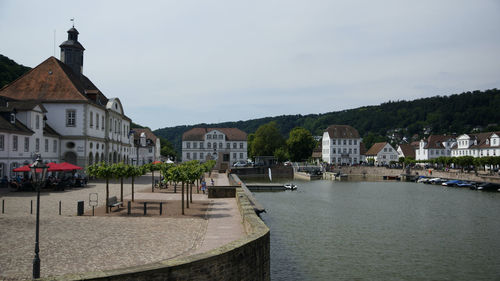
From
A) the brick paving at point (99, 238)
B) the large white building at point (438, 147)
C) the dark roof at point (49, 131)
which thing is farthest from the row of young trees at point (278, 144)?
the brick paving at point (99, 238)

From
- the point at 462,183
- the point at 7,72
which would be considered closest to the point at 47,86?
the point at 7,72

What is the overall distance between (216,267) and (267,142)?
97.0m

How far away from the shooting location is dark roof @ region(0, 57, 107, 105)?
45938mm

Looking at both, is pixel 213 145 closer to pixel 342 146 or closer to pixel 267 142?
pixel 267 142

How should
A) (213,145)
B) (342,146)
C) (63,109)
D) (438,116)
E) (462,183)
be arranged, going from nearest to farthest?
(63,109) → (462,183) → (213,145) → (342,146) → (438,116)

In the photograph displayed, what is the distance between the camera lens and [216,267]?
934 cm

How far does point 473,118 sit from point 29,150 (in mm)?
161073

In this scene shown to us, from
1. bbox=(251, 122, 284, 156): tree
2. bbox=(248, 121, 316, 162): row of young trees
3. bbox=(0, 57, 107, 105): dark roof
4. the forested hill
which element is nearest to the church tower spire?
bbox=(0, 57, 107, 105): dark roof

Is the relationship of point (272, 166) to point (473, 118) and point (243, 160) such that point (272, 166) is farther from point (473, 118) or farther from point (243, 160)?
point (473, 118)

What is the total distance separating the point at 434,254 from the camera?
66.9 feet

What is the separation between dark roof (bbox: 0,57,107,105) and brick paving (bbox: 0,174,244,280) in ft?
88.2

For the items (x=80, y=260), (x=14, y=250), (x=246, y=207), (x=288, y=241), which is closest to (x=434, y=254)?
(x=288, y=241)

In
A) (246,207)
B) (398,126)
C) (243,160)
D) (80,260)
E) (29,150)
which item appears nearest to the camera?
(80,260)

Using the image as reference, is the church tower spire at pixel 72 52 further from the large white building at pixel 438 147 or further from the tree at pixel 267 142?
the large white building at pixel 438 147
